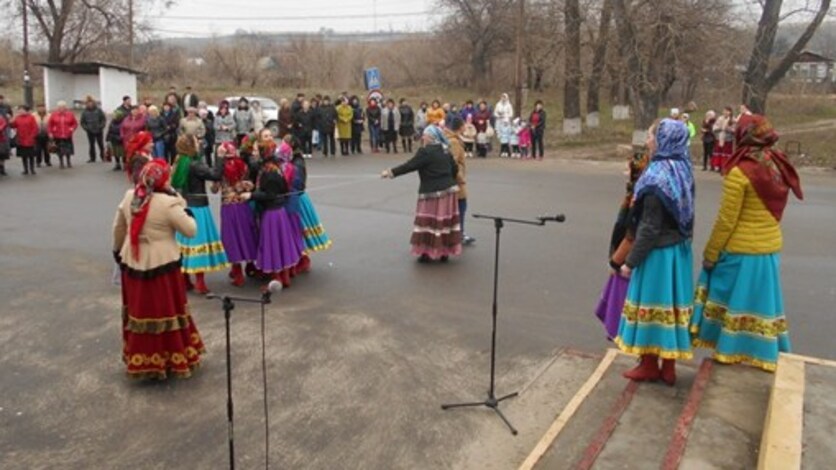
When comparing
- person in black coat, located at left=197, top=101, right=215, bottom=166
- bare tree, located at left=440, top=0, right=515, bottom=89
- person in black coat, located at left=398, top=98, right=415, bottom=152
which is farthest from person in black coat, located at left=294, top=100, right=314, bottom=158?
bare tree, located at left=440, top=0, right=515, bottom=89

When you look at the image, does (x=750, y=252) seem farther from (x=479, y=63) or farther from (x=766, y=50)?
(x=479, y=63)

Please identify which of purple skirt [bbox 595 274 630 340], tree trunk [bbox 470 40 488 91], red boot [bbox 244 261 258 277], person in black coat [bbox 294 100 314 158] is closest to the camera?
purple skirt [bbox 595 274 630 340]

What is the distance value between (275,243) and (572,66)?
21.5m

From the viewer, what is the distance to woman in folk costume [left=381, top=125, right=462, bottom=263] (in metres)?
9.48

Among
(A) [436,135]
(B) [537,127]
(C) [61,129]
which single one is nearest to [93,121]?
(C) [61,129]

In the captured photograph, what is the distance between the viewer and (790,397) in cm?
466

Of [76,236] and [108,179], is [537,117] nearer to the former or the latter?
[108,179]

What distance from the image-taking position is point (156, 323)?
5.96m

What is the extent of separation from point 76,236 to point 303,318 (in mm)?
5443

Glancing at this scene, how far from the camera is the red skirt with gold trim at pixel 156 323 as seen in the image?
5.92 m

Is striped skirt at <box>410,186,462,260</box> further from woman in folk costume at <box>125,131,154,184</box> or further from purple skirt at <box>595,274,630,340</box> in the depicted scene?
purple skirt at <box>595,274,630,340</box>

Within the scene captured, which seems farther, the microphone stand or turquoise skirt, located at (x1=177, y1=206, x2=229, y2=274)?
turquoise skirt, located at (x1=177, y1=206, x2=229, y2=274)

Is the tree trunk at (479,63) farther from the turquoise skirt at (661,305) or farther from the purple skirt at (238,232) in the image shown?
the turquoise skirt at (661,305)

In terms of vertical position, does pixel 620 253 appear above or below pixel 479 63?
below
